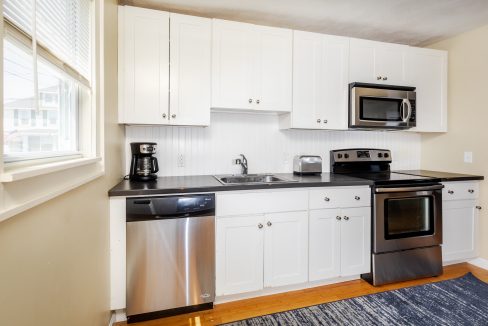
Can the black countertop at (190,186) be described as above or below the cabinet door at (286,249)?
above

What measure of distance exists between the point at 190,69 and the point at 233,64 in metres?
0.37

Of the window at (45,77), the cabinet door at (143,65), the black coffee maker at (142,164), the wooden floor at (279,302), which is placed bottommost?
the wooden floor at (279,302)

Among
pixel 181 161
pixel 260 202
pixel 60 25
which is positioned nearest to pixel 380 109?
pixel 260 202

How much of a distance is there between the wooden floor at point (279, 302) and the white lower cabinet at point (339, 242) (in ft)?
0.43

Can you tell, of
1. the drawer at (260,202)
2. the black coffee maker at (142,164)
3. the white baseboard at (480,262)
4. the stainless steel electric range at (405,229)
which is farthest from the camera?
the white baseboard at (480,262)

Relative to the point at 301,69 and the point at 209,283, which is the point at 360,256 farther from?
the point at 301,69

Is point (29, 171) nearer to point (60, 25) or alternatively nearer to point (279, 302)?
point (60, 25)

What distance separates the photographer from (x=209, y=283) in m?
1.94

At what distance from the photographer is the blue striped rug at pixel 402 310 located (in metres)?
1.85

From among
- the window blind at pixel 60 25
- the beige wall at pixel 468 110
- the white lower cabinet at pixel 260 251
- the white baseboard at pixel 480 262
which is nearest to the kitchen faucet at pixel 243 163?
the white lower cabinet at pixel 260 251

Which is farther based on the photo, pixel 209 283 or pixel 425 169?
pixel 425 169

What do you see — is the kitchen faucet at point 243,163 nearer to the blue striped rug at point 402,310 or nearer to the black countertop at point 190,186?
the black countertop at point 190,186

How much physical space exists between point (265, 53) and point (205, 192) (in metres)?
1.36

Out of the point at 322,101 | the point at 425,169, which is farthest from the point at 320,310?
the point at 425,169
